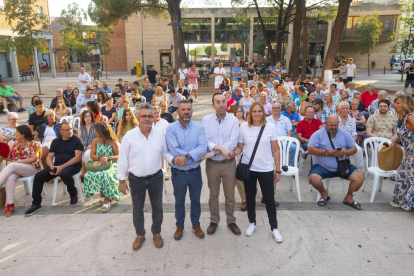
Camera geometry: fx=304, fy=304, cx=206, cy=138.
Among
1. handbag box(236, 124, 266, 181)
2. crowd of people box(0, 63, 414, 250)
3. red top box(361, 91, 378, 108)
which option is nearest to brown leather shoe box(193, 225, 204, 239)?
crowd of people box(0, 63, 414, 250)

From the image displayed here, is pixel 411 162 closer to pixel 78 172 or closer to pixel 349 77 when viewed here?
pixel 78 172

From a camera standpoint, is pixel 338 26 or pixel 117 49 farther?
pixel 117 49

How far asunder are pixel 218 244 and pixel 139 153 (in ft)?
5.09

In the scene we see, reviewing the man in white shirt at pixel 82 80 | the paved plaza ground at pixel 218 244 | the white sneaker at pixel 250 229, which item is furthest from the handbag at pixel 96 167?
the man in white shirt at pixel 82 80

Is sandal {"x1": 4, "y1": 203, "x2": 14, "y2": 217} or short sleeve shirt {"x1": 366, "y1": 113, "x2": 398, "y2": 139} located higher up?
short sleeve shirt {"x1": 366, "y1": 113, "x2": 398, "y2": 139}

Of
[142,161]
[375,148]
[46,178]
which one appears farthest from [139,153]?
[375,148]

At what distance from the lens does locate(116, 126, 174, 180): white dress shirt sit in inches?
144

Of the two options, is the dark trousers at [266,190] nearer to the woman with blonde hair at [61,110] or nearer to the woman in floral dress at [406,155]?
the woman in floral dress at [406,155]

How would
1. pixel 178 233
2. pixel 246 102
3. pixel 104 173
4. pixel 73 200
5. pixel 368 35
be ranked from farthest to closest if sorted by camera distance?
pixel 368 35 → pixel 246 102 → pixel 73 200 → pixel 104 173 → pixel 178 233

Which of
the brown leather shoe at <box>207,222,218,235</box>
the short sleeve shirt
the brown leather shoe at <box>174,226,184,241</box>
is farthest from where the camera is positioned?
the short sleeve shirt

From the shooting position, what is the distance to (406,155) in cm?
475

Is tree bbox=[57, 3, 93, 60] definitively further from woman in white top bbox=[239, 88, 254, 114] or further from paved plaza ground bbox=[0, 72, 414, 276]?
paved plaza ground bbox=[0, 72, 414, 276]

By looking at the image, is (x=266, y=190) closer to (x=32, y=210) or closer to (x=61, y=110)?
(x=32, y=210)

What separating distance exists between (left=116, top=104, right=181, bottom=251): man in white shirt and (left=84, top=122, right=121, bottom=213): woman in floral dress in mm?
1189
